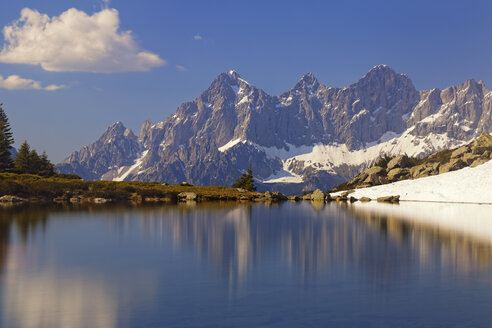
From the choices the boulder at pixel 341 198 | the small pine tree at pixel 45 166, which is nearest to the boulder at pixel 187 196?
the boulder at pixel 341 198

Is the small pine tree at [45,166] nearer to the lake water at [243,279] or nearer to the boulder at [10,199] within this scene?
the boulder at [10,199]

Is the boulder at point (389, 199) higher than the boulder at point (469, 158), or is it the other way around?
the boulder at point (469, 158)

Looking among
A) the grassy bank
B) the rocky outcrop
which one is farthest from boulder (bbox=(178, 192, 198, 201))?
the rocky outcrop

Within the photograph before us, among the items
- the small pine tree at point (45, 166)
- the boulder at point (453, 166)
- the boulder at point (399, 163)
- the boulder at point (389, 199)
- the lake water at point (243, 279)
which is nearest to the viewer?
the lake water at point (243, 279)

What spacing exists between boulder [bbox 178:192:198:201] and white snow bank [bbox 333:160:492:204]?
5815cm

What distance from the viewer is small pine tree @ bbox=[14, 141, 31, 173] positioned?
149 metres

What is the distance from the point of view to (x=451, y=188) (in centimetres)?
12731

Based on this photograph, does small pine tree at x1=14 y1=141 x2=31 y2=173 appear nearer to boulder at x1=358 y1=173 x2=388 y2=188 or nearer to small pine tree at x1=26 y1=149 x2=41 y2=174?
small pine tree at x1=26 y1=149 x2=41 y2=174

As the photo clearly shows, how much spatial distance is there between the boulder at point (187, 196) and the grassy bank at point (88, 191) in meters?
1.51

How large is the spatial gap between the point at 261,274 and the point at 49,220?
3954cm

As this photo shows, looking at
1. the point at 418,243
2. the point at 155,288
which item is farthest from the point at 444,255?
the point at 155,288

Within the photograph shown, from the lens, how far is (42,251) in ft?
111

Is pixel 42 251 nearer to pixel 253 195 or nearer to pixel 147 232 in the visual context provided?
pixel 147 232

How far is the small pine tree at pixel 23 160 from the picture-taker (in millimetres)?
149000
